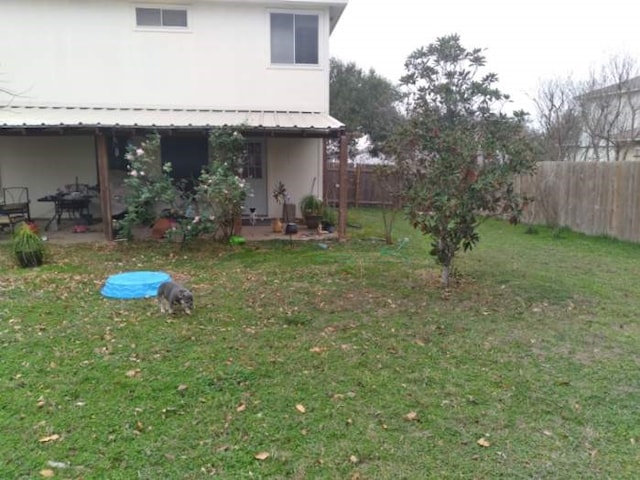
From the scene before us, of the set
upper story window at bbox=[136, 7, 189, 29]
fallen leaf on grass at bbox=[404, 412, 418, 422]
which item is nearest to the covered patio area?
upper story window at bbox=[136, 7, 189, 29]

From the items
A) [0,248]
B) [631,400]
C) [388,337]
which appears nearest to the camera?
[631,400]

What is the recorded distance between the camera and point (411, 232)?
40.8 feet

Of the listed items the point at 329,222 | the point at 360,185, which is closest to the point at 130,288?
the point at 329,222

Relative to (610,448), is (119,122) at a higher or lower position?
higher

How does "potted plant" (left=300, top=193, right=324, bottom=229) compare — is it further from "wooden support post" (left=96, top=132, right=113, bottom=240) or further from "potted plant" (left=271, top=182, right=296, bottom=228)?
"wooden support post" (left=96, top=132, right=113, bottom=240)

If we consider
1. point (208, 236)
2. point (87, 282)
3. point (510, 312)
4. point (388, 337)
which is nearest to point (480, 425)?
point (388, 337)

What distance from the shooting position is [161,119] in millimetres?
10594

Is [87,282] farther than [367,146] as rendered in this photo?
No

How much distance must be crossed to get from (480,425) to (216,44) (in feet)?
36.3

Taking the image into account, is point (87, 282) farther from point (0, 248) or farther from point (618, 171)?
point (618, 171)

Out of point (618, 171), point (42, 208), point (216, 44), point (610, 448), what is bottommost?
point (610, 448)

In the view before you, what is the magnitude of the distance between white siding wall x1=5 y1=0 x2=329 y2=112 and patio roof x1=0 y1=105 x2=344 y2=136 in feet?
1.13

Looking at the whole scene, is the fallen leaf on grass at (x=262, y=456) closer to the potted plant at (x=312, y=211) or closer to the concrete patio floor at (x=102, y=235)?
the concrete patio floor at (x=102, y=235)

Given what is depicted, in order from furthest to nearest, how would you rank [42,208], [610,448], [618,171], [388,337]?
[42,208] < [618,171] < [388,337] < [610,448]
